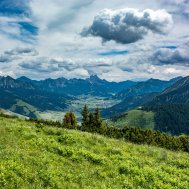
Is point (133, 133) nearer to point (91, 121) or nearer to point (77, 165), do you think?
point (91, 121)

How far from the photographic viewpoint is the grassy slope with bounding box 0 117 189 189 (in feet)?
51.0

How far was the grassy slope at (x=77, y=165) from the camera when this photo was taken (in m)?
15.5

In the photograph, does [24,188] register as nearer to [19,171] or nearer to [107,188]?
[19,171]

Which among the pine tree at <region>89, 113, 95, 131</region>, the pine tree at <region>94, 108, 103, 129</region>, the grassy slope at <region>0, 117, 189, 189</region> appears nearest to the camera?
the grassy slope at <region>0, 117, 189, 189</region>

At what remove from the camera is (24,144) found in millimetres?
22688

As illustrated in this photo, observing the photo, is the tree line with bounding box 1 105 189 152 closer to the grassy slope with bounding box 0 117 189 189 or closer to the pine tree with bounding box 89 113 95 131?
the pine tree with bounding box 89 113 95 131

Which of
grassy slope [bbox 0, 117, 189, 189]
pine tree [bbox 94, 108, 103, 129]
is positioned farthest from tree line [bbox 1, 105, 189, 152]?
grassy slope [bbox 0, 117, 189, 189]

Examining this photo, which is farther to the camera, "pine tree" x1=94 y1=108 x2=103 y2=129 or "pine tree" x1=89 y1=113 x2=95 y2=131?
"pine tree" x1=89 y1=113 x2=95 y2=131

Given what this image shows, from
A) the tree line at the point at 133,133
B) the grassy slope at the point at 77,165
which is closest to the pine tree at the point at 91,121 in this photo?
the tree line at the point at 133,133

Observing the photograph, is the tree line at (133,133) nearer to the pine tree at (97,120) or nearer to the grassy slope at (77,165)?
the pine tree at (97,120)

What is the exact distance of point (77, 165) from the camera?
20.2 m

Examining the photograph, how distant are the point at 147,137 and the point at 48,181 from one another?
343 ft

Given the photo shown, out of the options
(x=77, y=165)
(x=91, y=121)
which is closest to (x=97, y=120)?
(x=91, y=121)

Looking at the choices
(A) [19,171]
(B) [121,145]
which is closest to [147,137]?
(B) [121,145]
